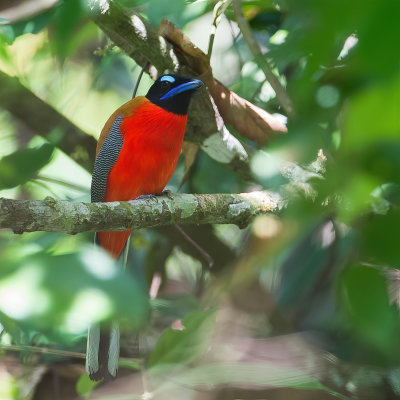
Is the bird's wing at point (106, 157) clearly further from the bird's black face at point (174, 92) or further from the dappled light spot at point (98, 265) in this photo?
the dappled light spot at point (98, 265)

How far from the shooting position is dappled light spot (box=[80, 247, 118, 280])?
0.64 m

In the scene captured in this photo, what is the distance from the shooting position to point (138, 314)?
0.61m

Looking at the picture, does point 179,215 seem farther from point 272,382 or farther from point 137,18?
point 137,18

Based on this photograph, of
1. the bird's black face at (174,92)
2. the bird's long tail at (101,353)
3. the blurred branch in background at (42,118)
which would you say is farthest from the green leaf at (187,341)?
the blurred branch in background at (42,118)

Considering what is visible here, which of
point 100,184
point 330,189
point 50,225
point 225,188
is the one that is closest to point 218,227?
point 225,188

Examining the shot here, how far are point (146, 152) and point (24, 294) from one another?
2637 millimetres

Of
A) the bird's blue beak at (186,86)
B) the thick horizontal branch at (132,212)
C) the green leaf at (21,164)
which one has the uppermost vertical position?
the bird's blue beak at (186,86)

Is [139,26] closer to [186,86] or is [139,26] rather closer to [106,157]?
[186,86]

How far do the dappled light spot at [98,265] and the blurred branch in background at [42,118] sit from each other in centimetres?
324

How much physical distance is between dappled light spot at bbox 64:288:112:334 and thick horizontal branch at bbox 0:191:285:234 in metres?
1.32

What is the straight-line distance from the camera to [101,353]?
311cm

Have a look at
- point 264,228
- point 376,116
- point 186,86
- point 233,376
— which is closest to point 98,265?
point 376,116

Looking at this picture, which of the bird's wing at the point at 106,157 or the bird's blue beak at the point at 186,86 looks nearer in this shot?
the bird's blue beak at the point at 186,86

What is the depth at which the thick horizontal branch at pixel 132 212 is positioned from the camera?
192 cm
